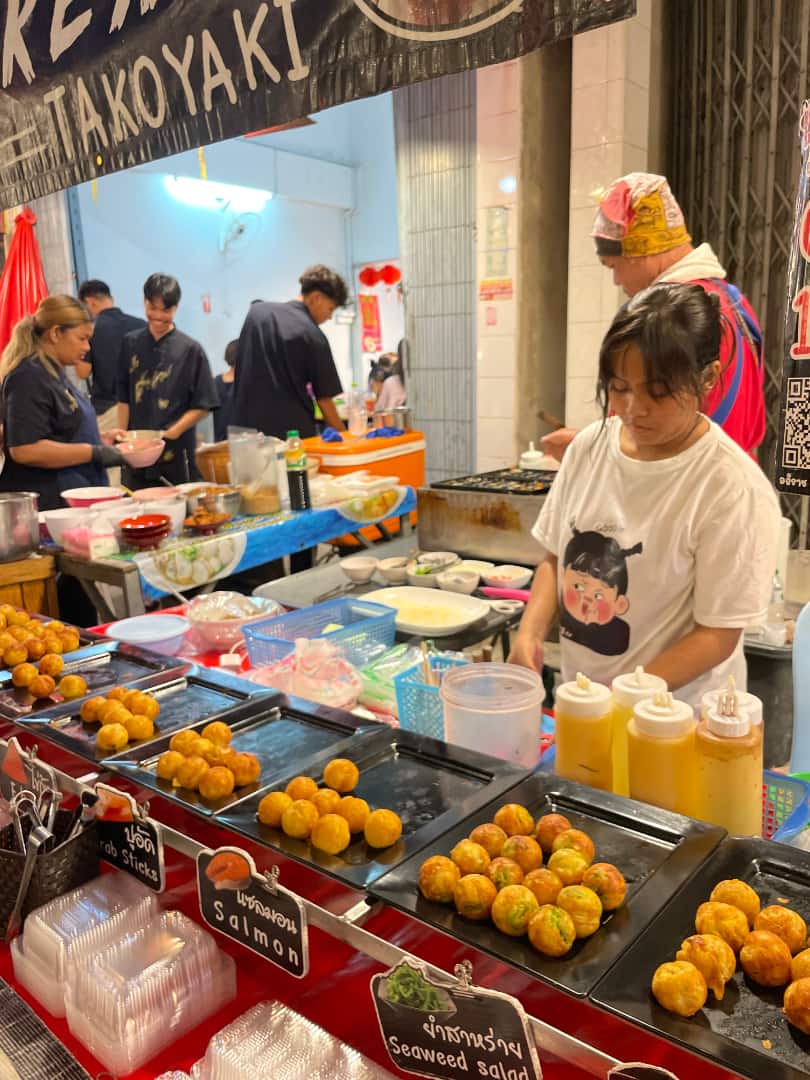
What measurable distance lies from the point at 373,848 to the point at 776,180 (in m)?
5.00

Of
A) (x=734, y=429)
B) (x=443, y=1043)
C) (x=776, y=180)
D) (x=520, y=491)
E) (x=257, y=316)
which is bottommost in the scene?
(x=443, y=1043)

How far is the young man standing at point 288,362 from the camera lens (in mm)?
4520

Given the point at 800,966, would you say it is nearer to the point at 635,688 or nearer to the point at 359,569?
the point at 635,688

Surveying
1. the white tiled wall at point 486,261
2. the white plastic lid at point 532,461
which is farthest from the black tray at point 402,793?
the white tiled wall at point 486,261

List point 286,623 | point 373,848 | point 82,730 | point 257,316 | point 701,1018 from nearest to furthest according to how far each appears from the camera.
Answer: point 701,1018
point 373,848
point 82,730
point 286,623
point 257,316

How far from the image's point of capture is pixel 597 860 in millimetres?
968

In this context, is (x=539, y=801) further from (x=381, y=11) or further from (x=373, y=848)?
(x=381, y=11)

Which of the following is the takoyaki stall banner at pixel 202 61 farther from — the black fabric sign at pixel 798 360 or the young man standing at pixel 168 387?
the young man standing at pixel 168 387

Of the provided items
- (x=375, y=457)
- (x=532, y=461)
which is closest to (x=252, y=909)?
(x=532, y=461)

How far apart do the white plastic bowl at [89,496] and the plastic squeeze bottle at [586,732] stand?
2.66 meters

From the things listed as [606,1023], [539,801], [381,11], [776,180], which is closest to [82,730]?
[539,801]

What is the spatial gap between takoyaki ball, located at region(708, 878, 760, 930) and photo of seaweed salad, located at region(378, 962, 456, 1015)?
0.30 m

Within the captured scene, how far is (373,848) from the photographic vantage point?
101cm

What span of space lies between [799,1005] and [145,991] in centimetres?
72
